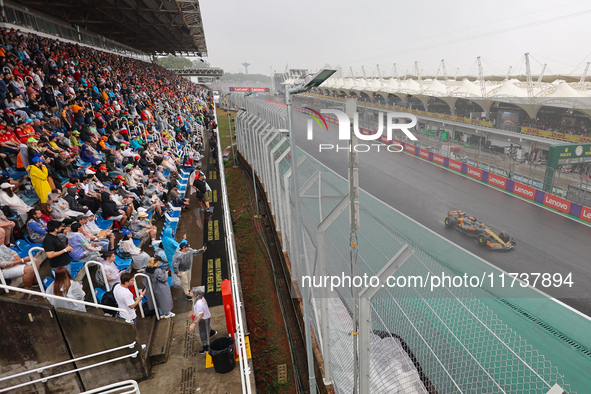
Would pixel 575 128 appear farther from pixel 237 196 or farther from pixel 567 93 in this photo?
pixel 237 196

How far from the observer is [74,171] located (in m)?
8.06

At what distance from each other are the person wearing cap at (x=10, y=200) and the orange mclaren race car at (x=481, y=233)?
43.8 ft

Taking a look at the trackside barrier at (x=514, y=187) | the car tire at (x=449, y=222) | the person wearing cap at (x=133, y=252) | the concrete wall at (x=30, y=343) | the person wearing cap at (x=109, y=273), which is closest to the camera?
the concrete wall at (x=30, y=343)

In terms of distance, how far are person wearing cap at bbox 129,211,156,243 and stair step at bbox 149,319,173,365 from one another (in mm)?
2308

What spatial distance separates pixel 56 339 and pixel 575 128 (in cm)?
3481

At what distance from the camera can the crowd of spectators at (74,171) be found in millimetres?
5289

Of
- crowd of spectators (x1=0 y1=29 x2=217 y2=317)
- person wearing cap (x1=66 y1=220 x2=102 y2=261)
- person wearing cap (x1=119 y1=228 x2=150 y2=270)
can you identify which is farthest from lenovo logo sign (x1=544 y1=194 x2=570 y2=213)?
person wearing cap (x1=66 y1=220 x2=102 y2=261)

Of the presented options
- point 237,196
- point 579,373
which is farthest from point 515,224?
point 237,196

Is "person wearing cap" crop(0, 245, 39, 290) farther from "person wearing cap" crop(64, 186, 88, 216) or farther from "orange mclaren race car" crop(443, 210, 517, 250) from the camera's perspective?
"orange mclaren race car" crop(443, 210, 517, 250)

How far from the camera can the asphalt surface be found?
11.5 m

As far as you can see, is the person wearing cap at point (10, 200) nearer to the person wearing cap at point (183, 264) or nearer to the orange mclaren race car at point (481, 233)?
the person wearing cap at point (183, 264)

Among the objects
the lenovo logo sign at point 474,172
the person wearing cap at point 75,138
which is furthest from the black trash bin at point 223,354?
the lenovo logo sign at point 474,172

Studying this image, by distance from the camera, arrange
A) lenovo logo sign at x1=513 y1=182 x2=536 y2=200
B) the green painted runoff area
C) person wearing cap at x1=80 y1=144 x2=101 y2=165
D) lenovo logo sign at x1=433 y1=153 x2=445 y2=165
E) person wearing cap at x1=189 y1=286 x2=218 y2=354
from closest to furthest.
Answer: person wearing cap at x1=189 y1=286 x2=218 y2=354
the green painted runoff area
person wearing cap at x1=80 y1=144 x2=101 y2=165
lenovo logo sign at x1=513 y1=182 x2=536 y2=200
lenovo logo sign at x1=433 y1=153 x2=445 y2=165

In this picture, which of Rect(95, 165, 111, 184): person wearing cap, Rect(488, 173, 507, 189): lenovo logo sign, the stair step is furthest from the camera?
Rect(488, 173, 507, 189): lenovo logo sign
